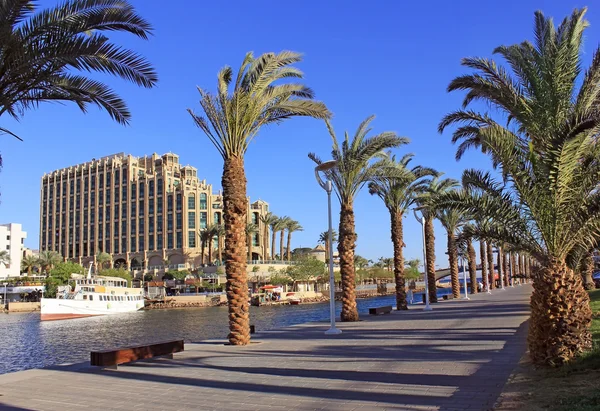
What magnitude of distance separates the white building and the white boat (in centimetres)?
4807

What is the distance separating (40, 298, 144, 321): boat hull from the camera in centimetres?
Result: 5450

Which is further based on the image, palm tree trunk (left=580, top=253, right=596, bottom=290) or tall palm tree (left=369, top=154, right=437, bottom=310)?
tall palm tree (left=369, top=154, right=437, bottom=310)

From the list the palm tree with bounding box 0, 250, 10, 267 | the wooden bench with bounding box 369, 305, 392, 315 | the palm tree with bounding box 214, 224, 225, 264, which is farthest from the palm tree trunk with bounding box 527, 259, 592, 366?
the palm tree with bounding box 0, 250, 10, 267

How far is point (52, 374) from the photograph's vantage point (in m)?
11.1

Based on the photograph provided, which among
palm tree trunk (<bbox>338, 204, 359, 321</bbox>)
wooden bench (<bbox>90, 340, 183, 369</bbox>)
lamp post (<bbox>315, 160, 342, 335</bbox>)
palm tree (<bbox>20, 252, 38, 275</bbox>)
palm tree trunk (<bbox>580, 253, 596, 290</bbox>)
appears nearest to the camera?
wooden bench (<bbox>90, 340, 183, 369</bbox>)

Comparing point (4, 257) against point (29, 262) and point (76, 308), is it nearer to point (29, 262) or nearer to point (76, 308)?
point (29, 262)

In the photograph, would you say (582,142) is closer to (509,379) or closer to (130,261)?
(509,379)

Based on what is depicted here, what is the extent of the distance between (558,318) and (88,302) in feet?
196

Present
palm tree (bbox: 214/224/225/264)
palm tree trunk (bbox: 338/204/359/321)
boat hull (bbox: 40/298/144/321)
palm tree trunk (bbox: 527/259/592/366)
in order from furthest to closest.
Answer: palm tree (bbox: 214/224/225/264), boat hull (bbox: 40/298/144/321), palm tree trunk (bbox: 338/204/359/321), palm tree trunk (bbox: 527/259/592/366)

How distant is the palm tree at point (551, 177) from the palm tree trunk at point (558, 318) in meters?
0.02

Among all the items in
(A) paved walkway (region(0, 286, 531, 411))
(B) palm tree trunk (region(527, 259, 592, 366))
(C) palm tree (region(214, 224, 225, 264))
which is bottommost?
(A) paved walkway (region(0, 286, 531, 411))

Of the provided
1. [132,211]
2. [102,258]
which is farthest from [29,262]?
[132,211]

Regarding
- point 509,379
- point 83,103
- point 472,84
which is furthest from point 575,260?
point 83,103

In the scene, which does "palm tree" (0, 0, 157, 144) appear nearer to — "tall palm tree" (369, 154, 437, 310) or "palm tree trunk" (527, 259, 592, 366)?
"palm tree trunk" (527, 259, 592, 366)
